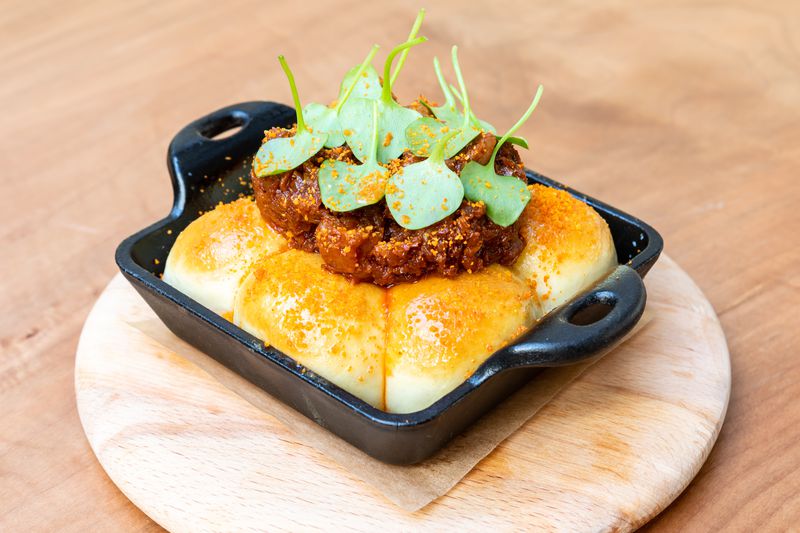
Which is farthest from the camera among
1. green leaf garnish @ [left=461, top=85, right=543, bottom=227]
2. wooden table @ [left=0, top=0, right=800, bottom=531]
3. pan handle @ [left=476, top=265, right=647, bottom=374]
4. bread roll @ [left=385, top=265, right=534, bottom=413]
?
wooden table @ [left=0, top=0, right=800, bottom=531]

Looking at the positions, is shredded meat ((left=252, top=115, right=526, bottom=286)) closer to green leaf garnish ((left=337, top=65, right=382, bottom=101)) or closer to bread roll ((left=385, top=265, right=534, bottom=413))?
bread roll ((left=385, top=265, right=534, bottom=413))

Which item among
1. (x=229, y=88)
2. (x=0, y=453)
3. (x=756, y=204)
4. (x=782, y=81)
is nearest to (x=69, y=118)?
(x=229, y=88)

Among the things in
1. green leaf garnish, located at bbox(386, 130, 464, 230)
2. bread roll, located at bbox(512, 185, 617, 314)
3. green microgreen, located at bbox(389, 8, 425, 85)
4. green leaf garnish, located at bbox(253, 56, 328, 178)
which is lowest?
bread roll, located at bbox(512, 185, 617, 314)

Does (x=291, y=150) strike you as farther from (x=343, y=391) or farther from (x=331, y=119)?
(x=343, y=391)

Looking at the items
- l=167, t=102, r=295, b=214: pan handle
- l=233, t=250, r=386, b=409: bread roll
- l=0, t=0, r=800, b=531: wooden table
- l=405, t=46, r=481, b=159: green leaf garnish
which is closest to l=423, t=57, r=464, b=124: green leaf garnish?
l=405, t=46, r=481, b=159: green leaf garnish

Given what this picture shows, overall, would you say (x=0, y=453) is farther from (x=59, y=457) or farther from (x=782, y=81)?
(x=782, y=81)

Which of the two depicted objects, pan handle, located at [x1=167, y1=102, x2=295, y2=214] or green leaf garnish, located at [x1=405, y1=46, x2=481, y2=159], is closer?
green leaf garnish, located at [x1=405, y1=46, x2=481, y2=159]

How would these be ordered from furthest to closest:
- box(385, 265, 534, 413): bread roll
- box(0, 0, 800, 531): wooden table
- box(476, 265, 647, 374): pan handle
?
box(0, 0, 800, 531): wooden table, box(385, 265, 534, 413): bread roll, box(476, 265, 647, 374): pan handle

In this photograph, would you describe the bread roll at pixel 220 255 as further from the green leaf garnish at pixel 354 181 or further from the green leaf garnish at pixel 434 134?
the green leaf garnish at pixel 434 134
